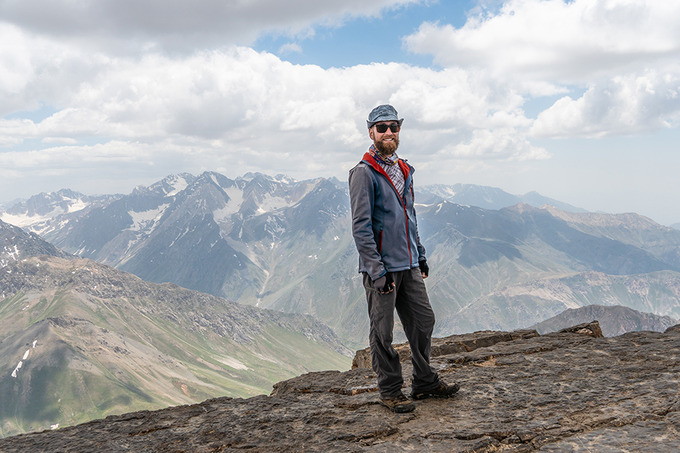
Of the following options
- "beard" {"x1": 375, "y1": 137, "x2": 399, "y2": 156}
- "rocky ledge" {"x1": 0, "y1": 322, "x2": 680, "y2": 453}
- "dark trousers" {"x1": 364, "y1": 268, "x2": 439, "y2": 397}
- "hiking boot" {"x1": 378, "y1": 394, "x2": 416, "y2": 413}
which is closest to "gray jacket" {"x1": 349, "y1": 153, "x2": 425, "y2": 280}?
"beard" {"x1": 375, "y1": 137, "x2": 399, "y2": 156}

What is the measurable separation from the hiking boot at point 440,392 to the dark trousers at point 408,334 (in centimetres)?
9

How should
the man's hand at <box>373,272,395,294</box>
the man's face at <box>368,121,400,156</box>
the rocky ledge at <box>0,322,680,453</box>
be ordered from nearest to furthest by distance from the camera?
the rocky ledge at <box>0,322,680,453</box> < the man's hand at <box>373,272,395,294</box> < the man's face at <box>368,121,400,156</box>

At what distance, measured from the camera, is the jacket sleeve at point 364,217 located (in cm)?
876

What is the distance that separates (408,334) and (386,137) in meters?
4.14

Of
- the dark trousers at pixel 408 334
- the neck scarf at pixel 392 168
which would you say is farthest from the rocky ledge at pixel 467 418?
the neck scarf at pixel 392 168

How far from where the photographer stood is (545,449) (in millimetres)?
6844

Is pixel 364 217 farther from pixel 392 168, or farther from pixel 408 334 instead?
pixel 408 334

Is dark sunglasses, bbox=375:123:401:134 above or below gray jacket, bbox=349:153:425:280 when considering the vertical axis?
above

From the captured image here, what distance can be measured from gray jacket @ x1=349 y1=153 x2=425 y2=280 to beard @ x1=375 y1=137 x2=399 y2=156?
0.27 meters

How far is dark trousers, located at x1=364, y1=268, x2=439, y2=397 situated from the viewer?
30.5 ft

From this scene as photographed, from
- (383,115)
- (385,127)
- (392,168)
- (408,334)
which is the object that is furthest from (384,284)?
(383,115)

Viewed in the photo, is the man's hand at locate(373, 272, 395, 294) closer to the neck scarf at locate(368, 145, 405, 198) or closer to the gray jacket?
the gray jacket

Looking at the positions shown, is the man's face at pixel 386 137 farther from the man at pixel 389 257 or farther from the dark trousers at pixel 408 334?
the dark trousers at pixel 408 334

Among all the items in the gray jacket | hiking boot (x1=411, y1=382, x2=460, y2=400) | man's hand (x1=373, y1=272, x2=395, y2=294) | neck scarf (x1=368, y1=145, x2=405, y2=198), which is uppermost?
neck scarf (x1=368, y1=145, x2=405, y2=198)
